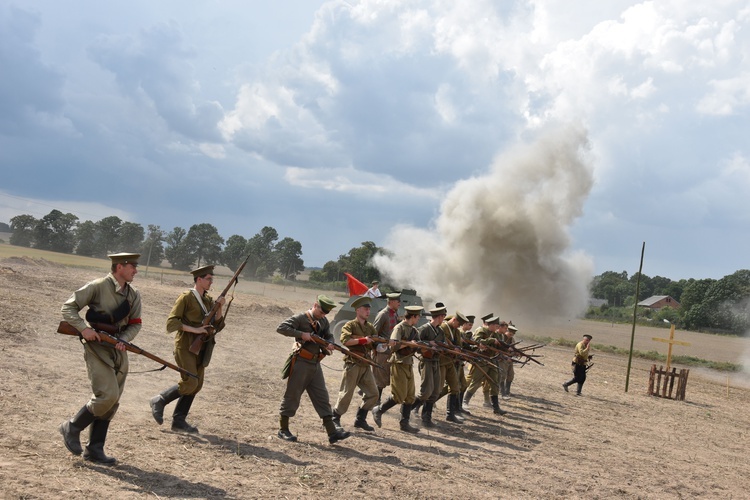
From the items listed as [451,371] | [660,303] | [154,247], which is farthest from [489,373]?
[660,303]

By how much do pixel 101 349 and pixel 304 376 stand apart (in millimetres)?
2706

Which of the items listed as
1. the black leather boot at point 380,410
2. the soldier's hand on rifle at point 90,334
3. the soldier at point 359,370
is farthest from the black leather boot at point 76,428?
the black leather boot at point 380,410

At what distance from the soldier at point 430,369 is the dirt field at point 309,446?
0.48m

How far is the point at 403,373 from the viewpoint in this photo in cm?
1010

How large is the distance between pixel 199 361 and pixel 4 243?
71.6m

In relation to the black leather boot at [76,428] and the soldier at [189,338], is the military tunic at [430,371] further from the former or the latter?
the black leather boot at [76,428]

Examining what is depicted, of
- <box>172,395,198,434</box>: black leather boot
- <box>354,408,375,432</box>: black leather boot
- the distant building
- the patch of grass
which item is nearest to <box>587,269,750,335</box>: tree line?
the distant building

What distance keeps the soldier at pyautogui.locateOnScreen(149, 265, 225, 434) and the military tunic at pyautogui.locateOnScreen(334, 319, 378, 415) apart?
Result: 2109 millimetres

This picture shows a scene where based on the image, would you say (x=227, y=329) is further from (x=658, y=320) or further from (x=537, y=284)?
(x=658, y=320)

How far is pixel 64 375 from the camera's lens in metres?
10.2

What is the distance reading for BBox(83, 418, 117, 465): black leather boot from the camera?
625cm

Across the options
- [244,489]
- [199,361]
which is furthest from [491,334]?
[244,489]

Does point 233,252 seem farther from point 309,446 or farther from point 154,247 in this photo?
point 309,446

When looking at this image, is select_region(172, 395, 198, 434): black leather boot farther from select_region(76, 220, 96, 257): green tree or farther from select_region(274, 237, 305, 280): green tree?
select_region(274, 237, 305, 280): green tree
